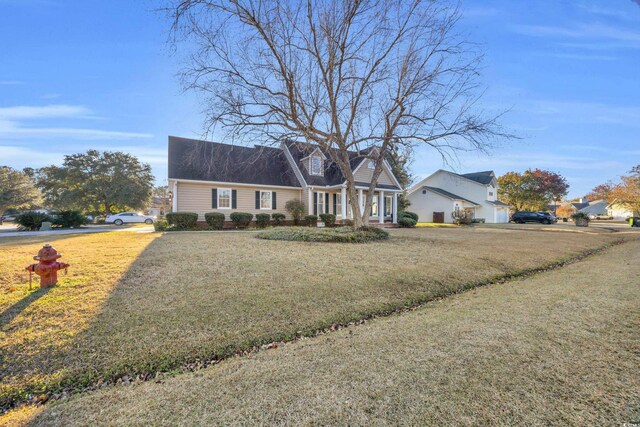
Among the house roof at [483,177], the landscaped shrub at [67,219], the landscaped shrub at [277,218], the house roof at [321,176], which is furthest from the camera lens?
the house roof at [483,177]

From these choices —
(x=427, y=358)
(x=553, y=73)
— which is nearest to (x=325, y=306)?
(x=427, y=358)

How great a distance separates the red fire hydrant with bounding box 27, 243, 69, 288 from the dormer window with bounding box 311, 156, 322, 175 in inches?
728

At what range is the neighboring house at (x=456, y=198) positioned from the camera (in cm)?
3481

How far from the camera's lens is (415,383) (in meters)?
2.53

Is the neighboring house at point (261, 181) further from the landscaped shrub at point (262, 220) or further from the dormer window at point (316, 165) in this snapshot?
the landscaped shrub at point (262, 220)

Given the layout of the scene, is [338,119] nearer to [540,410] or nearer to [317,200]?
[317,200]

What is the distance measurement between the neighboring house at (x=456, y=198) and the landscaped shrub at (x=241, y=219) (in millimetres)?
24282

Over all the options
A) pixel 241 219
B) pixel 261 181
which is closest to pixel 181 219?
pixel 241 219

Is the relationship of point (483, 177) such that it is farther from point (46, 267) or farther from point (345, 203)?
point (46, 267)

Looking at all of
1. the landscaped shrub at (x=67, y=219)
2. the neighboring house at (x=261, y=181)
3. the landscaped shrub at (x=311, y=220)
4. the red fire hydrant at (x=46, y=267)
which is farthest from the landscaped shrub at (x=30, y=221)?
the red fire hydrant at (x=46, y=267)

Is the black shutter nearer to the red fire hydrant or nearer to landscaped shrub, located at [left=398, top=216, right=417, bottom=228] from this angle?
landscaped shrub, located at [left=398, top=216, right=417, bottom=228]

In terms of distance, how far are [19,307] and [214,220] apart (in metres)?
13.8

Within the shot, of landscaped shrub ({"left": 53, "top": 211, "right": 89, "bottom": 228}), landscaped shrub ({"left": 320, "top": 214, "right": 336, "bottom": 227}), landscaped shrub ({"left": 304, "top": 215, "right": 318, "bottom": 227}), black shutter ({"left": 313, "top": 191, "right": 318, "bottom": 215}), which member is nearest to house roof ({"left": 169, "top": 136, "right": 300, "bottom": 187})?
black shutter ({"left": 313, "top": 191, "right": 318, "bottom": 215})

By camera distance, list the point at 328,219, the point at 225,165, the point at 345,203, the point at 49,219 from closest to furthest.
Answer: the point at 49,219
the point at 225,165
the point at 328,219
the point at 345,203
